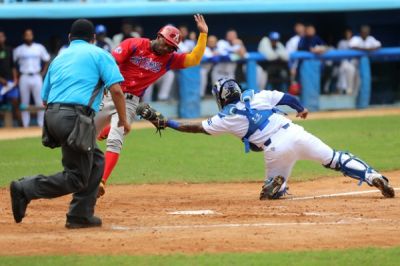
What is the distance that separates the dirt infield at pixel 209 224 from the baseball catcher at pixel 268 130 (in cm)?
30

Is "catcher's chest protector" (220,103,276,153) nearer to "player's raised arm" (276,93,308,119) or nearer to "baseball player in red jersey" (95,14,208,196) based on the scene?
"player's raised arm" (276,93,308,119)

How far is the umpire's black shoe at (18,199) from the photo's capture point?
786cm

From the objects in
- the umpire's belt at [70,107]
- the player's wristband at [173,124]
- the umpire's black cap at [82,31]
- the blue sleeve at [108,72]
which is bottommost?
the player's wristband at [173,124]

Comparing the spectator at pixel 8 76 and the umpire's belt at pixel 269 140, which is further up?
the umpire's belt at pixel 269 140

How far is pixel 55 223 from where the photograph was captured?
833 centimetres

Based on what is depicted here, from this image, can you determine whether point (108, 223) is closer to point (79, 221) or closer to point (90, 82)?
point (79, 221)

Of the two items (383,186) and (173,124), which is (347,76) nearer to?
(383,186)

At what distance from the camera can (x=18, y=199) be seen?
7.89 metres

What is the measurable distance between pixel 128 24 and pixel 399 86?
691 centimetres

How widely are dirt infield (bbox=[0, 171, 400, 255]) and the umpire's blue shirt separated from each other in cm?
107

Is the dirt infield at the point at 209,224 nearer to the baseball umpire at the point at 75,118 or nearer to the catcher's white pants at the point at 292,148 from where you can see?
the baseball umpire at the point at 75,118

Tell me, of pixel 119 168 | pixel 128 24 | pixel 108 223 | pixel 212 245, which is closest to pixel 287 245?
pixel 212 245

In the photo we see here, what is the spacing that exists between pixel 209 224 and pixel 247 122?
1535mm

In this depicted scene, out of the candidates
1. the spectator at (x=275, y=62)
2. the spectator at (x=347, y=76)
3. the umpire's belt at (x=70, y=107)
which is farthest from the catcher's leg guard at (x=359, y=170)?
the spectator at (x=347, y=76)
